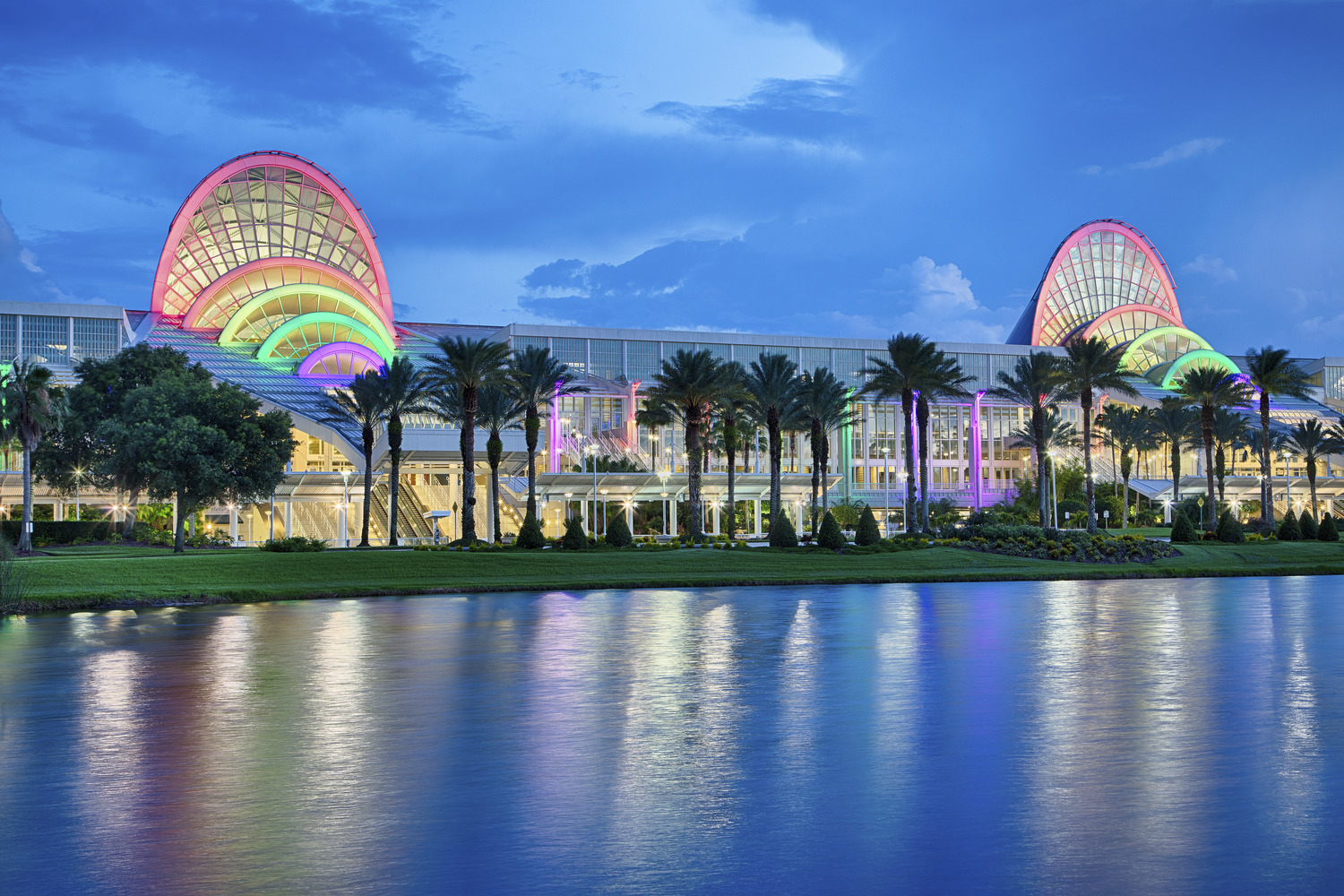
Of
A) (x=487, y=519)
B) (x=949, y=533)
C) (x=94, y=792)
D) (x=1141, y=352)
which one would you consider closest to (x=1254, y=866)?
(x=94, y=792)

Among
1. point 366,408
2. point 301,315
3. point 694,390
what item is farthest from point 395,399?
point 301,315

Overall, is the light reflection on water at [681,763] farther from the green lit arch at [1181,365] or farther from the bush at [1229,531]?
the green lit arch at [1181,365]

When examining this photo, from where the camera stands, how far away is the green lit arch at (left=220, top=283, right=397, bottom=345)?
85.7 meters

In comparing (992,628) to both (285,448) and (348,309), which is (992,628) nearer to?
(285,448)

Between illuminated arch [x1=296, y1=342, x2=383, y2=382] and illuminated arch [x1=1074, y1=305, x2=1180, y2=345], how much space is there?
2834 inches

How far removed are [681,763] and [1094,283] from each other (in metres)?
125

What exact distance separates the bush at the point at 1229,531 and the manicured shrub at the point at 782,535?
19284 millimetres

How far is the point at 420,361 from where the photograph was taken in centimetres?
8875

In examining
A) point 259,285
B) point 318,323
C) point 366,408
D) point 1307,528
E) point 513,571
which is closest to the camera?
point 513,571

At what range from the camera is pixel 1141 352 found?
4643 inches

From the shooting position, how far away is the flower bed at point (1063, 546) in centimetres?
4259

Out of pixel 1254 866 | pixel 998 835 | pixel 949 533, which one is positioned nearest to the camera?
pixel 1254 866

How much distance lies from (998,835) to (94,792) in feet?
22.2

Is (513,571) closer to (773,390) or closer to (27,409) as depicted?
(27,409)
